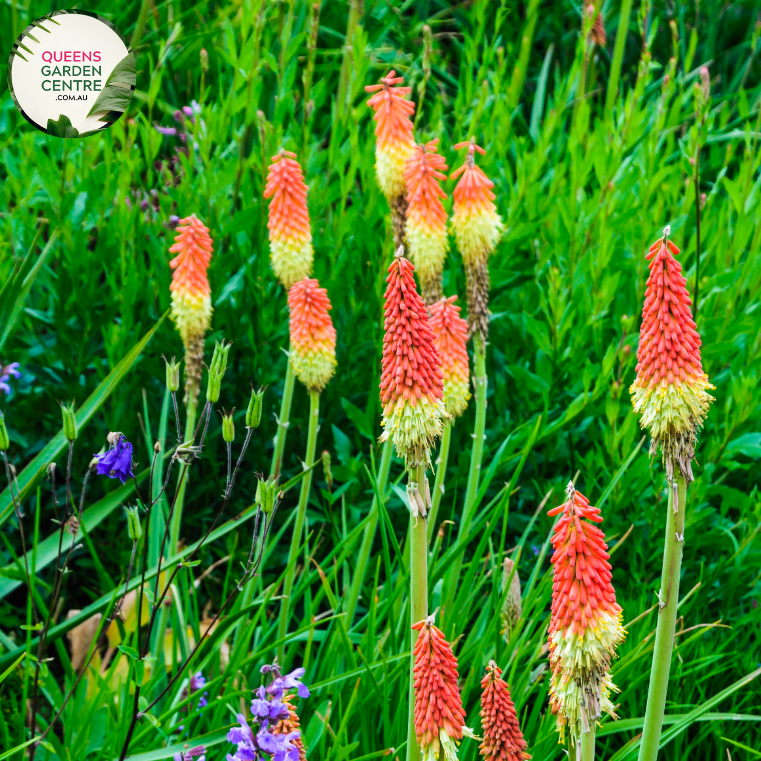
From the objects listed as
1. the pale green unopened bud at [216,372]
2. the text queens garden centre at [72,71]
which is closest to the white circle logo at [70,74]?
the text queens garden centre at [72,71]

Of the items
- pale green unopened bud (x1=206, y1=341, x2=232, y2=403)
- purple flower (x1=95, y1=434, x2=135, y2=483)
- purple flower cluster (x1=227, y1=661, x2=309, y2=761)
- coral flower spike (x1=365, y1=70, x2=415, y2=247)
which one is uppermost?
coral flower spike (x1=365, y1=70, x2=415, y2=247)

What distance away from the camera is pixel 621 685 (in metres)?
3.13

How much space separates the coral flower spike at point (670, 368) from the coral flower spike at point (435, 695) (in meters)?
0.60

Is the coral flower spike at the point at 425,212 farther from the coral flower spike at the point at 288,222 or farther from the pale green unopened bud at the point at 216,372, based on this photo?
the pale green unopened bud at the point at 216,372

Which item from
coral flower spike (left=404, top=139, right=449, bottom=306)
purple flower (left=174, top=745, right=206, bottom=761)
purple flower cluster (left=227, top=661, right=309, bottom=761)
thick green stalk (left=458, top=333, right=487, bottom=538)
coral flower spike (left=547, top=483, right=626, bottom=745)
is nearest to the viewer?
coral flower spike (left=547, top=483, right=626, bottom=745)

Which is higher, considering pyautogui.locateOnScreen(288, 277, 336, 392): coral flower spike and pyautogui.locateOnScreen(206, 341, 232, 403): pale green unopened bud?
pyautogui.locateOnScreen(206, 341, 232, 403): pale green unopened bud

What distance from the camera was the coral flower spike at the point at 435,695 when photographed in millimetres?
1788

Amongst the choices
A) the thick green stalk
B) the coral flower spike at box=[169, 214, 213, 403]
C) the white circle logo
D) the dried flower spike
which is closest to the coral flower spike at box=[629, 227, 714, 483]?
the dried flower spike

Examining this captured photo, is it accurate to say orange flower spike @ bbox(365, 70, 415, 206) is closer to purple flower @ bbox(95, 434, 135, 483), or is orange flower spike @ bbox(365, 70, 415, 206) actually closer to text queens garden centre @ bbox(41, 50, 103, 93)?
purple flower @ bbox(95, 434, 135, 483)

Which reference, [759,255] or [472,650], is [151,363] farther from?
[759,255]

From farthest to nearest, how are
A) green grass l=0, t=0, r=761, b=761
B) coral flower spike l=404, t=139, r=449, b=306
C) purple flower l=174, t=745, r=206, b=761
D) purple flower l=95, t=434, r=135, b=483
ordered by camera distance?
green grass l=0, t=0, r=761, b=761 → coral flower spike l=404, t=139, r=449, b=306 → purple flower l=95, t=434, r=135, b=483 → purple flower l=174, t=745, r=206, b=761

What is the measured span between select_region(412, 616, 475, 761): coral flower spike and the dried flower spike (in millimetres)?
1083

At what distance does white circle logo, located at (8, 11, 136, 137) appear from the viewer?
4.19m

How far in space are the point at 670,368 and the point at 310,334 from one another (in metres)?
1.40
